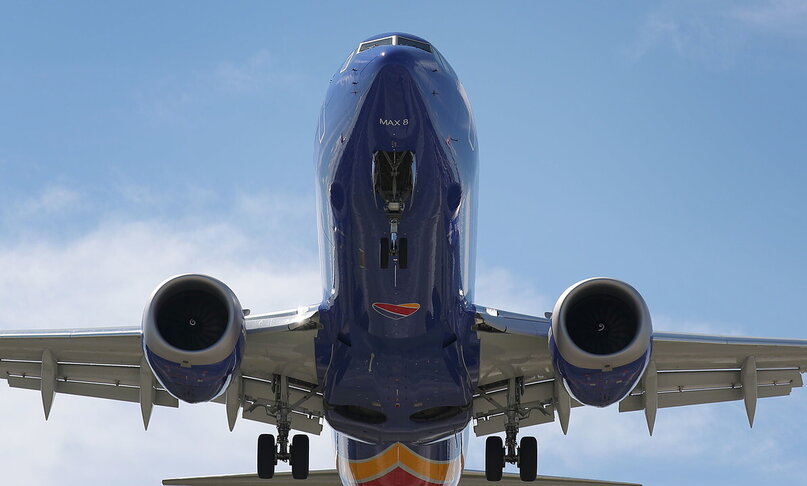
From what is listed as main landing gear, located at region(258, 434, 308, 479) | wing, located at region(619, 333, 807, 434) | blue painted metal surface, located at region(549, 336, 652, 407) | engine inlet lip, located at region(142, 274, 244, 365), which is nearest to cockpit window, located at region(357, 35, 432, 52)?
engine inlet lip, located at region(142, 274, 244, 365)

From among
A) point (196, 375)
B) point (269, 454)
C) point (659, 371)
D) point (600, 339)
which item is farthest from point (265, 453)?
point (659, 371)

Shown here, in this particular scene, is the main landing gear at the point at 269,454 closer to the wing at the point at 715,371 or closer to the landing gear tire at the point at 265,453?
the landing gear tire at the point at 265,453

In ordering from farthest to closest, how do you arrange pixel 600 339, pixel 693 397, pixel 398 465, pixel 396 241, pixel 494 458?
pixel 693 397, pixel 494 458, pixel 398 465, pixel 600 339, pixel 396 241

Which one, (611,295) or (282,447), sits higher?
(611,295)

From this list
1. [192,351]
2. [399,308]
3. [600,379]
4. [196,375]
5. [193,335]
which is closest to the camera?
[192,351]

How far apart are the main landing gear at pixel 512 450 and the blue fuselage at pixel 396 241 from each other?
167 centimetres

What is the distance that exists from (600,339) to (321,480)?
705cm

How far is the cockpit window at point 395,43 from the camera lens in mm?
14117

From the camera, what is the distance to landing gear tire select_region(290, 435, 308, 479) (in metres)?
18.9

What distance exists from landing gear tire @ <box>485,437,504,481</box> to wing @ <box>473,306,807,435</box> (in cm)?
47

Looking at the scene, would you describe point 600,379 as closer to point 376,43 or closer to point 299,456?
point 376,43

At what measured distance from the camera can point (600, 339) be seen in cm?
1490

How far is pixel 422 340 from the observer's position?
1501cm

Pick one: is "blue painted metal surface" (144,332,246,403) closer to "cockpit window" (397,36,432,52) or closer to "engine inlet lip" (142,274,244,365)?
"engine inlet lip" (142,274,244,365)
